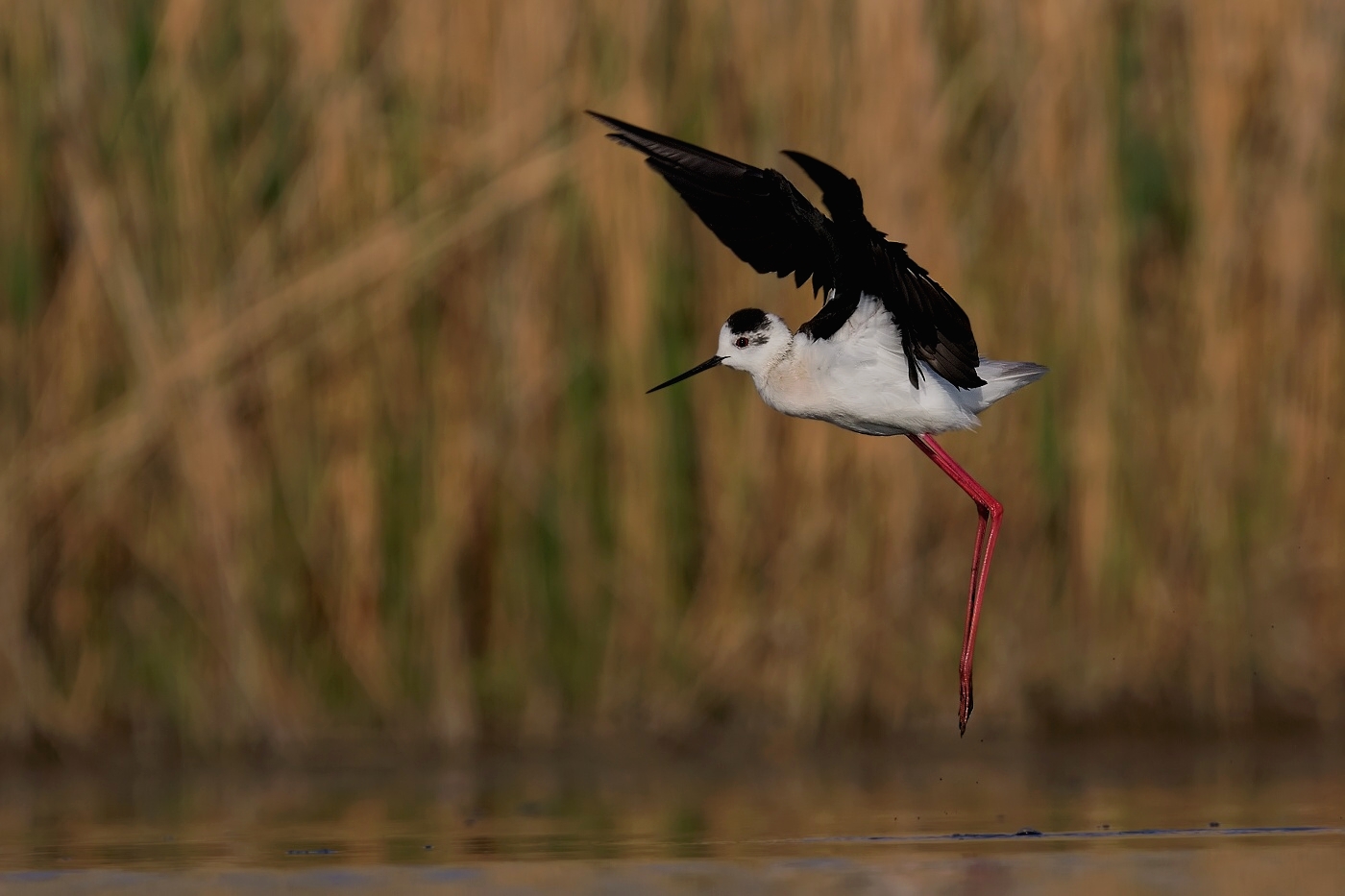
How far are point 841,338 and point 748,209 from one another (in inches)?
16.9

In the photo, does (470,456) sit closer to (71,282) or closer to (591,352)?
(591,352)

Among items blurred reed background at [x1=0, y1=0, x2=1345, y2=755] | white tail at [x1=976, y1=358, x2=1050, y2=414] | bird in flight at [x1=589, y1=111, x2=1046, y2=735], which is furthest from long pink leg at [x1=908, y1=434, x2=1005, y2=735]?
blurred reed background at [x1=0, y1=0, x2=1345, y2=755]

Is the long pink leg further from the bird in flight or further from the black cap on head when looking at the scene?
the black cap on head

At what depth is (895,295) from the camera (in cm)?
521

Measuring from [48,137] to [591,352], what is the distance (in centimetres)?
191

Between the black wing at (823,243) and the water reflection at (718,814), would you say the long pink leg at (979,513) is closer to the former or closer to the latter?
the water reflection at (718,814)

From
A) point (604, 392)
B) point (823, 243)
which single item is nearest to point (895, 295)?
point (823, 243)

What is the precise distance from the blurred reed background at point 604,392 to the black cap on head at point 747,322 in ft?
3.57

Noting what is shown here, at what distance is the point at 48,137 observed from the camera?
6.98 m

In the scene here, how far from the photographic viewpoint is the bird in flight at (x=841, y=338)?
17.5ft

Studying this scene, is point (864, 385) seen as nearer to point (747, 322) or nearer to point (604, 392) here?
point (747, 322)

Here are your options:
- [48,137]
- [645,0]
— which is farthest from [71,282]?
[645,0]

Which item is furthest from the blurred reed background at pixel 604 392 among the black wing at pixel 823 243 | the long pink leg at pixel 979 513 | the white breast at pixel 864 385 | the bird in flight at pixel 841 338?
the white breast at pixel 864 385

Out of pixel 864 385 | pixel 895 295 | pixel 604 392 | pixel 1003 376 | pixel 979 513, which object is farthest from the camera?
pixel 604 392
